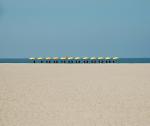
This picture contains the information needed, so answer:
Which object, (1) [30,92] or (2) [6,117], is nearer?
(2) [6,117]

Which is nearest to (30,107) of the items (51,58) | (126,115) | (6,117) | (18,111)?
(18,111)

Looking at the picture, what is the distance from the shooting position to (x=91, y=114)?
872 cm

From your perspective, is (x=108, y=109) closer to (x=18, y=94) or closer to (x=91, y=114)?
(x=91, y=114)

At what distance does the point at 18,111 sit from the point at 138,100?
4.19 meters

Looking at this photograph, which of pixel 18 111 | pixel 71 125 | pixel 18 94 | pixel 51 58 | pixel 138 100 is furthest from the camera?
pixel 51 58

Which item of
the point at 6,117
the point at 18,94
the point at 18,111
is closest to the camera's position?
the point at 6,117

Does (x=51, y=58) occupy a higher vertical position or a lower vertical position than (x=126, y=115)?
lower

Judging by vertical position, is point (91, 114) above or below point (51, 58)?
above

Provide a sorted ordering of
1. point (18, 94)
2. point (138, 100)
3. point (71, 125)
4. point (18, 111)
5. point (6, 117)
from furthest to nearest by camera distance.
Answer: point (18, 94) → point (138, 100) → point (18, 111) → point (6, 117) → point (71, 125)

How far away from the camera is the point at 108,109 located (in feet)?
30.7

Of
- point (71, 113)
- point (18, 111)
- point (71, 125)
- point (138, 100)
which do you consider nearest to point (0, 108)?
point (18, 111)

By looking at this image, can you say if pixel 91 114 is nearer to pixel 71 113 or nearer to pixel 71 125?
pixel 71 113

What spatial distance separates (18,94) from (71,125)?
16.0 ft

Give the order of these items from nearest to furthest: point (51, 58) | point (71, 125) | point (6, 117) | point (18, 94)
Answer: point (71, 125), point (6, 117), point (18, 94), point (51, 58)
